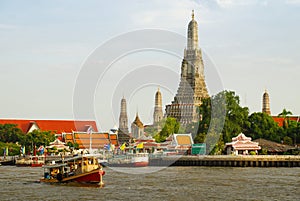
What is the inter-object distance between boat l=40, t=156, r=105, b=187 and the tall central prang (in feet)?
267

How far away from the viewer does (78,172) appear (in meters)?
46.8

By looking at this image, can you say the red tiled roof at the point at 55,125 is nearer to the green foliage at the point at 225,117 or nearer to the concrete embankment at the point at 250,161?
the green foliage at the point at 225,117

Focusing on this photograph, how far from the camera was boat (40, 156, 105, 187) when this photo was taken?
4575cm

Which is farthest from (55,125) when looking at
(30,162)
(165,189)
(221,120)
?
(165,189)

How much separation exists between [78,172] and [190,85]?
91.4 metres

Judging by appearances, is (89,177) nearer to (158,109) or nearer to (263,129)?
(263,129)

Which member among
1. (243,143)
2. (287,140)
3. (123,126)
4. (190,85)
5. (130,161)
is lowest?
(130,161)

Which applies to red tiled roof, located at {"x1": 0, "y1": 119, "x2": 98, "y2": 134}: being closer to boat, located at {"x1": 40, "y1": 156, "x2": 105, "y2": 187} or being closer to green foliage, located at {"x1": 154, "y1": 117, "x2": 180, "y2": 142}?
green foliage, located at {"x1": 154, "y1": 117, "x2": 180, "y2": 142}

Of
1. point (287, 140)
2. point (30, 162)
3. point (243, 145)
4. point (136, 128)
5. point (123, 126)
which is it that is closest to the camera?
point (30, 162)

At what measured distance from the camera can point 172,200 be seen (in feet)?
124

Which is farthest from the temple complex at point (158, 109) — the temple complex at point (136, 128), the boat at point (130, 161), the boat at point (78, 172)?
the boat at point (78, 172)

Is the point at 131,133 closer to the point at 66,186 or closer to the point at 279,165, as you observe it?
the point at 279,165

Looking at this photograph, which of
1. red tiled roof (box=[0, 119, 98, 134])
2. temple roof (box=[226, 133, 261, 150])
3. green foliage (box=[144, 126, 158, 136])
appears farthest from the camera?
red tiled roof (box=[0, 119, 98, 134])

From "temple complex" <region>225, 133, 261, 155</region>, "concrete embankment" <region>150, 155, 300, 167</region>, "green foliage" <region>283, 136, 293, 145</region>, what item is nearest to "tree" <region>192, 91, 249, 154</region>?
"temple complex" <region>225, 133, 261, 155</region>
